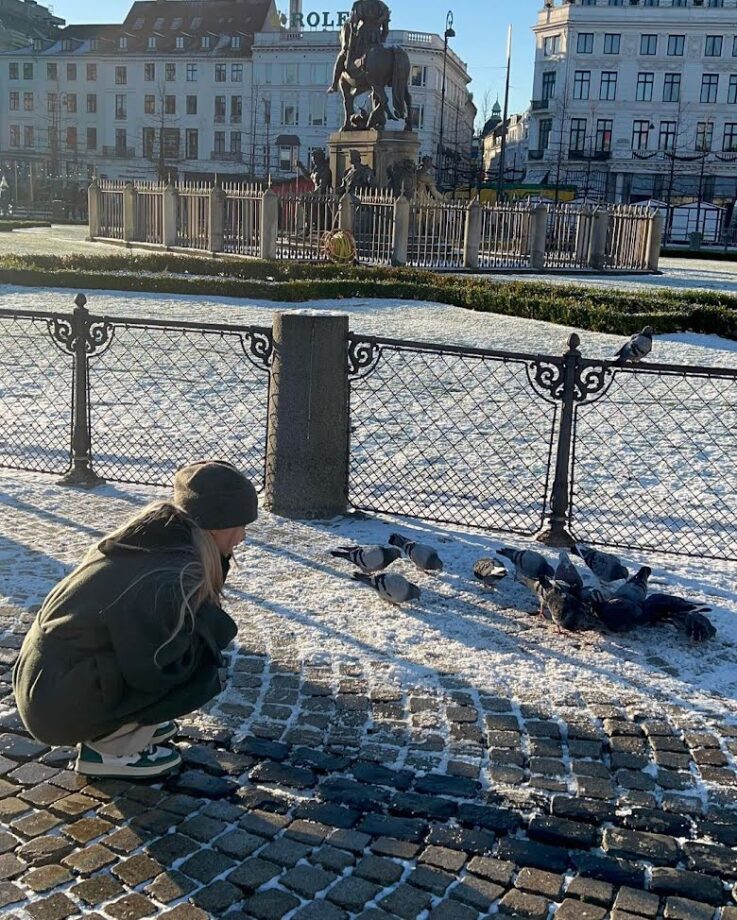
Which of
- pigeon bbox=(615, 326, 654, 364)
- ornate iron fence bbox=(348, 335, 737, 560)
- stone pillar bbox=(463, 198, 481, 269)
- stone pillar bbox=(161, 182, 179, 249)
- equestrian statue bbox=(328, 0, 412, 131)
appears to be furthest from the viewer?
stone pillar bbox=(161, 182, 179, 249)

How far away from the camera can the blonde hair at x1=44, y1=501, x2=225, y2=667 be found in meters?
3.52

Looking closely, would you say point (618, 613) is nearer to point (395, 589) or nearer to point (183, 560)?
point (395, 589)

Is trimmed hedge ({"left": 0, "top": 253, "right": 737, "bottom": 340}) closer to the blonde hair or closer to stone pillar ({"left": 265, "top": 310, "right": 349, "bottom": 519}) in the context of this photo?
stone pillar ({"left": 265, "top": 310, "right": 349, "bottom": 519})

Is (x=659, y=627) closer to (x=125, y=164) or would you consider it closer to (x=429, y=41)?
(x=429, y=41)

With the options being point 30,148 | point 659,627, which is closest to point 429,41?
point 30,148

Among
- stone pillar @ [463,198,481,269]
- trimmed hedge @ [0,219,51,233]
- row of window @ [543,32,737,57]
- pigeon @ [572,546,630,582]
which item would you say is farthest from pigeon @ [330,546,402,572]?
row of window @ [543,32,737,57]

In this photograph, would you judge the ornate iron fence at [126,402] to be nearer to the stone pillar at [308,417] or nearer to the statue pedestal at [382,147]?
the stone pillar at [308,417]

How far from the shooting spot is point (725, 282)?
26.9 meters

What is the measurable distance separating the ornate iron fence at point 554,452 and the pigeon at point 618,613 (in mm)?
1402

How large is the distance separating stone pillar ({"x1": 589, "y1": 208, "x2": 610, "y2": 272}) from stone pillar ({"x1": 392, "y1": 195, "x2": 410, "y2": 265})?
6.48 m

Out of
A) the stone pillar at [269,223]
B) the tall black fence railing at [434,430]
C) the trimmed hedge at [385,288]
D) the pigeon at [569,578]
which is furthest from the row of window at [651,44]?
the pigeon at [569,578]

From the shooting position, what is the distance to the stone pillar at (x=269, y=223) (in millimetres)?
26250

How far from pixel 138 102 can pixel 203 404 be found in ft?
255

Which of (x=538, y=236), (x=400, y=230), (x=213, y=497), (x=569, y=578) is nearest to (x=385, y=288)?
(x=400, y=230)
